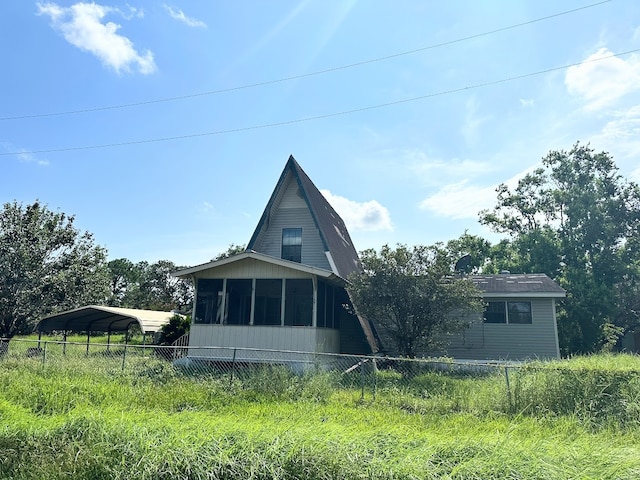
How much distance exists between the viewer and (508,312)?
14.9 meters

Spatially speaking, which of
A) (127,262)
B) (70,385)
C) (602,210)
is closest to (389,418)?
(70,385)

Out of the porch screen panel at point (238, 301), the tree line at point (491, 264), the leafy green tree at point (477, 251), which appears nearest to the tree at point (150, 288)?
the tree line at point (491, 264)

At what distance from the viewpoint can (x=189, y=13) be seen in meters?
9.57

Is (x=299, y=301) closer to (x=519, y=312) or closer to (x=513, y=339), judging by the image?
(x=513, y=339)

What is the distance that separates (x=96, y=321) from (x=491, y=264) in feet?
75.3

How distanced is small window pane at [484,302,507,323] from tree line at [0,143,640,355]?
233 cm

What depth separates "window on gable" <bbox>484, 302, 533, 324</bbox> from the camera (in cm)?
1472

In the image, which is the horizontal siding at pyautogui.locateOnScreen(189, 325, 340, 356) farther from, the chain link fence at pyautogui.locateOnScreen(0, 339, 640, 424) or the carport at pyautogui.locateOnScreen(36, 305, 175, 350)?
the carport at pyautogui.locateOnScreen(36, 305, 175, 350)

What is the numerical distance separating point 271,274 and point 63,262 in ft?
41.4

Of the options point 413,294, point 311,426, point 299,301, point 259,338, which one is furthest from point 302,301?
point 311,426

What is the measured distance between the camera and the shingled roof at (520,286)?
1425cm

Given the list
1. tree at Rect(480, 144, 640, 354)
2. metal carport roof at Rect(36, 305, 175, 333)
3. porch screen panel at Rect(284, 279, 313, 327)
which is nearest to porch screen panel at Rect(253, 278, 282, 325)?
porch screen panel at Rect(284, 279, 313, 327)

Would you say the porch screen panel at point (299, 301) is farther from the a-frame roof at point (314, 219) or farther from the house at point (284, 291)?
the a-frame roof at point (314, 219)

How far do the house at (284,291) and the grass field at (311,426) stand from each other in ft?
9.56
